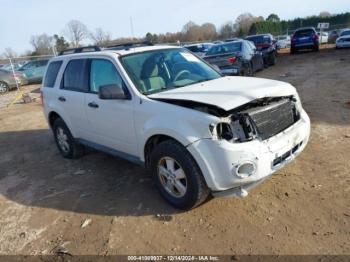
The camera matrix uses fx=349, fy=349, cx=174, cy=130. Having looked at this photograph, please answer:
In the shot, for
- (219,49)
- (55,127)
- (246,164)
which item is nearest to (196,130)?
(246,164)

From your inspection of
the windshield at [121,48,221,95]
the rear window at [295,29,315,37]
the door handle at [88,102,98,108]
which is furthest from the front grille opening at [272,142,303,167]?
the rear window at [295,29,315,37]

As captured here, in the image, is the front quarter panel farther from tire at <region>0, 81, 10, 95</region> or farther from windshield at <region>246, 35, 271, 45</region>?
tire at <region>0, 81, 10, 95</region>

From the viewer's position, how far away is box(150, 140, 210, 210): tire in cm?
371

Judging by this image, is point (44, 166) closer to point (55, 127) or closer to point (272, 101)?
point (55, 127)

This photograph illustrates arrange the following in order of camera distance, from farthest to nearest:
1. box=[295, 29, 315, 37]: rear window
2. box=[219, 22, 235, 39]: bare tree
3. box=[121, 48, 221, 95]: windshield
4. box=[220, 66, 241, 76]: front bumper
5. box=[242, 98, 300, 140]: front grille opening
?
box=[219, 22, 235, 39]: bare tree < box=[295, 29, 315, 37]: rear window < box=[220, 66, 241, 76]: front bumper < box=[121, 48, 221, 95]: windshield < box=[242, 98, 300, 140]: front grille opening

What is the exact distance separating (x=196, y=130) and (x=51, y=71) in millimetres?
4009

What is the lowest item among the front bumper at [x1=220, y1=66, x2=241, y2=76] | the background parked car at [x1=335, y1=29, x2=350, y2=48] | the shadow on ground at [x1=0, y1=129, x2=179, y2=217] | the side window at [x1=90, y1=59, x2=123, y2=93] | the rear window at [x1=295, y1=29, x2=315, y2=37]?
the shadow on ground at [x1=0, y1=129, x2=179, y2=217]

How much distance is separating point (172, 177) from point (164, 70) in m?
1.54

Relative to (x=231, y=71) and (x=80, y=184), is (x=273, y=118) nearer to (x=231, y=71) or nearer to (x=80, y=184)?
(x=80, y=184)

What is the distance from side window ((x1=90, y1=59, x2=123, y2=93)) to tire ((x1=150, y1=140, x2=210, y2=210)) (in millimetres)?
1072

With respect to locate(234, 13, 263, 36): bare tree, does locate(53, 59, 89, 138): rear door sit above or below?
below

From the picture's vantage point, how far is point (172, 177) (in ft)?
13.3

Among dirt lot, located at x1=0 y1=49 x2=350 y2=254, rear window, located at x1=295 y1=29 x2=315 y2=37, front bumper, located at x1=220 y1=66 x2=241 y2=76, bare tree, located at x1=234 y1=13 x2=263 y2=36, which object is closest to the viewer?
dirt lot, located at x1=0 y1=49 x2=350 y2=254

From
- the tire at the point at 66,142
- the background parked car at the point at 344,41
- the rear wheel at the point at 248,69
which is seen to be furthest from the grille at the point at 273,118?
the background parked car at the point at 344,41
